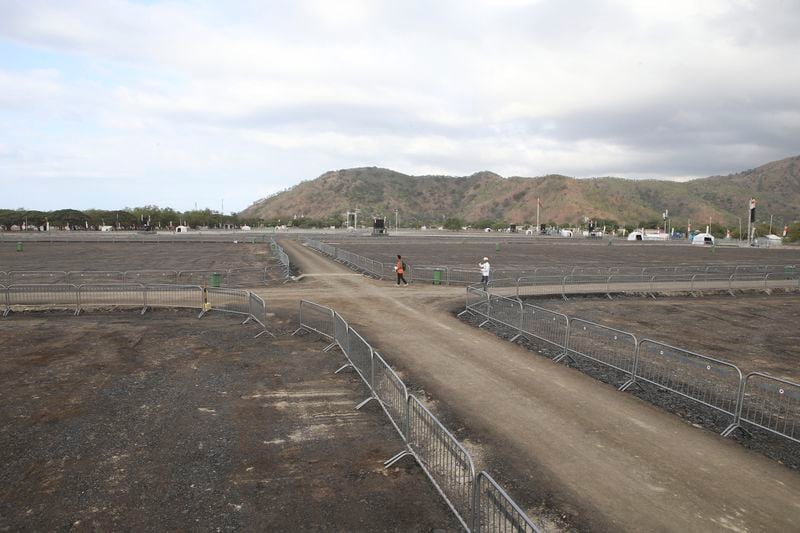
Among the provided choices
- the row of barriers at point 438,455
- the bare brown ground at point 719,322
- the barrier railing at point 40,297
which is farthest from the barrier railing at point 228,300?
the bare brown ground at point 719,322

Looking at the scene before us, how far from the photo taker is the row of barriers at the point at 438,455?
588cm

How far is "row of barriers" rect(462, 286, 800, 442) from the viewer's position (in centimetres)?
964

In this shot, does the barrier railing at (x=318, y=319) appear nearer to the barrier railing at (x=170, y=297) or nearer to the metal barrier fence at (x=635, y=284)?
the barrier railing at (x=170, y=297)

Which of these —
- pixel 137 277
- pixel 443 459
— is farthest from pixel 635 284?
pixel 137 277

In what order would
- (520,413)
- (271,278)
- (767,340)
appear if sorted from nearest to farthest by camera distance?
(520,413) < (767,340) < (271,278)

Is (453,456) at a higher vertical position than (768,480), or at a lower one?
higher

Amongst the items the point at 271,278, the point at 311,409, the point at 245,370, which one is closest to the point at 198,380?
the point at 245,370

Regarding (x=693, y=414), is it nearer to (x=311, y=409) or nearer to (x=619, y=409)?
(x=619, y=409)

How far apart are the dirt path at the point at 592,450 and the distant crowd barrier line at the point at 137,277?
1801 centimetres

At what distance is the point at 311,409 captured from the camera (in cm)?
1032

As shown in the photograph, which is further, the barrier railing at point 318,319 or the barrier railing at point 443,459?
the barrier railing at point 318,319

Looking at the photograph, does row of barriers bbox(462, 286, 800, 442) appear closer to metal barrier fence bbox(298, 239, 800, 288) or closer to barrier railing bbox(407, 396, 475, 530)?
barrier railing bbox(407, 396, 475, 530)

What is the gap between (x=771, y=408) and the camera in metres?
10.6

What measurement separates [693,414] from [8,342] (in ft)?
65.6
